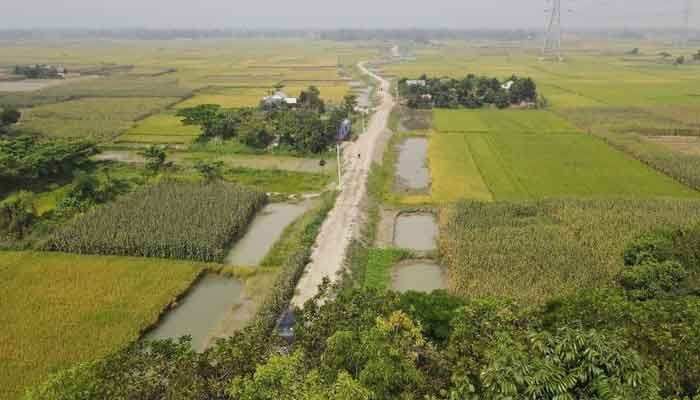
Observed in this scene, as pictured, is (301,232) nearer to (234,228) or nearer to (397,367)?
(234,228)

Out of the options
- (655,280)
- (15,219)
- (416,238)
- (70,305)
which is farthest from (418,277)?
(15,219)

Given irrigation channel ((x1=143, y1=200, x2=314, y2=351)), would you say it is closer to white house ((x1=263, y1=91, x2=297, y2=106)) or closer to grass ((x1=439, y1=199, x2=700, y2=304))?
grass ((x1=439, y1=199, x2=700, y2=304))

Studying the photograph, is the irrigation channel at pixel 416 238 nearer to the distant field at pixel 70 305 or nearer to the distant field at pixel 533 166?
the distant field at pixel 533 166

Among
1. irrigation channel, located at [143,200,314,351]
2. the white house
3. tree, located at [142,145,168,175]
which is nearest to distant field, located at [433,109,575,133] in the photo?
the white house

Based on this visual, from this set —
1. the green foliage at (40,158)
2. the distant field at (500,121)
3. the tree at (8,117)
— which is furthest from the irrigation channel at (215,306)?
A: the tree at (8,117)

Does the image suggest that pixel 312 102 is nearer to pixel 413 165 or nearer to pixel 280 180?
pixel 413 165

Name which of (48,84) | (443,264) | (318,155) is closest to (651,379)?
(443,264)
